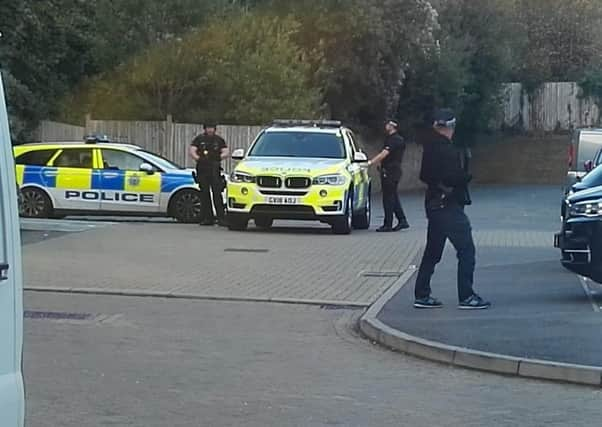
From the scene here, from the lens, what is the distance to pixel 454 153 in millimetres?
11828

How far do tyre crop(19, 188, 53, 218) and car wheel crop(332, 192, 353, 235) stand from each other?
5.74 m

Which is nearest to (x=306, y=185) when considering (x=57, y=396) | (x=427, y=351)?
(x=427, y=351)

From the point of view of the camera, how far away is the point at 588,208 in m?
12.1

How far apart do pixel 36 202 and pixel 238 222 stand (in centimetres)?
446

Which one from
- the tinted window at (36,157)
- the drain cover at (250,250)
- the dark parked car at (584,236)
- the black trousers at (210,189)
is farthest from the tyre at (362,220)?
the dark parked car at (584,236)

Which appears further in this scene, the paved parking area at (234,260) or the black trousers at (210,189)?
the black trousers at (210,189)

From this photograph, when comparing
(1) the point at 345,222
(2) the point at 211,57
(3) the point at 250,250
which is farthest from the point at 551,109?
(3) the point at 250,250

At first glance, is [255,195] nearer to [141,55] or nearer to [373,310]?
[373,310]

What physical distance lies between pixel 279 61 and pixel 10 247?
2828 cm

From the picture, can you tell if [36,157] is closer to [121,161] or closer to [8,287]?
[121,161]

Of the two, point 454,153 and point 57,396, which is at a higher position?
point 454,153

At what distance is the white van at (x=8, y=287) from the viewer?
14.0 feet

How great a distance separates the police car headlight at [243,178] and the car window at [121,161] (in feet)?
10.1

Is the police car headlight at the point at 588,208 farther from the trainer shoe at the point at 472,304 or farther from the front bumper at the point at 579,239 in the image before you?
the trainer shoe at the point at 472,304
